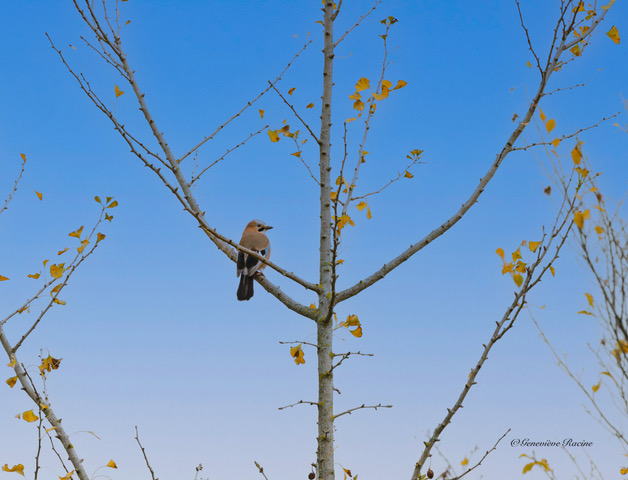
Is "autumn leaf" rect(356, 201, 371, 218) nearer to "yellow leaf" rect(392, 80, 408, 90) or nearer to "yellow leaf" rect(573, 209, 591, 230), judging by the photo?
"yellow leaf" rect(392, 80, 408, 90)

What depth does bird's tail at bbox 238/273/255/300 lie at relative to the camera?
4.81m

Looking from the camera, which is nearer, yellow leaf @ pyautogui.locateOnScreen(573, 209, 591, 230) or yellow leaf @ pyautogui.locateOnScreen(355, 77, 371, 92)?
yellow leaf @ pyautogui.locateOnScreen(573, 209, 591, 230)

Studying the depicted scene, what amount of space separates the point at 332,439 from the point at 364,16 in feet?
10.4

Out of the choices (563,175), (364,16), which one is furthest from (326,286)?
(364,16)

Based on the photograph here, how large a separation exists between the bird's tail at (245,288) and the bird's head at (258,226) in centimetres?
103

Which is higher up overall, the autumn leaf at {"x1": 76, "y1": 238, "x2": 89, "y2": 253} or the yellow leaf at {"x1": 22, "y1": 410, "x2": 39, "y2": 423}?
the autumn leaf at {"x1": 76, "y1": 238, "x2": 89, "y2": 253}

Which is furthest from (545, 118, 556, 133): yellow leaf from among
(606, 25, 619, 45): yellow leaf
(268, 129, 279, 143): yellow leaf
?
(268, 129, 279, 143): yellow leaf

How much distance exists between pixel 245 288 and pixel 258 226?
1.20 m

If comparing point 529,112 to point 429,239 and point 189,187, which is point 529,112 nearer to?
point 429,239

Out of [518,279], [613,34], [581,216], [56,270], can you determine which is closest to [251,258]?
[56,270]

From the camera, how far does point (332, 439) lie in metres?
3.48

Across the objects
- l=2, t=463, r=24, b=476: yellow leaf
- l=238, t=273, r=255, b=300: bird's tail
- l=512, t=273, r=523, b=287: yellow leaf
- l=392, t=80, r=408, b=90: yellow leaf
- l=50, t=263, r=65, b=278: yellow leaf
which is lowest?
l=2, t=463, r=24, b=476: yellow leaf

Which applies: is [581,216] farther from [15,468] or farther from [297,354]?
[15,468]

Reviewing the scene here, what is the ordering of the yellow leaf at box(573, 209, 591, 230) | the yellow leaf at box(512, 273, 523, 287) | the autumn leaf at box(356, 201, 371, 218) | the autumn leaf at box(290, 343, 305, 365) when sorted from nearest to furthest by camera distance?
the yellow leaf at box(573, 209, 591, 230) < the yellow leaf at box(512, 273, 523, 287) < the autumn leaf at box(290, 343, 305, 365) < the autumn leaf at box(356, 201, 371, 218)
